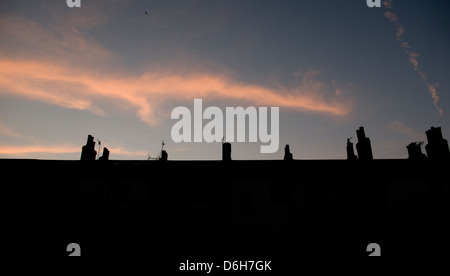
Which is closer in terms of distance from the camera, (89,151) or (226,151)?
(226,151)

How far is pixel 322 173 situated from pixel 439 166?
8286 mm

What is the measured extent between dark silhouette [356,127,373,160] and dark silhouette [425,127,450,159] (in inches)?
173

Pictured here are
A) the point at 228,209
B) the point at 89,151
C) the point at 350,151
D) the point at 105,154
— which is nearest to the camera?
the point at 228,209

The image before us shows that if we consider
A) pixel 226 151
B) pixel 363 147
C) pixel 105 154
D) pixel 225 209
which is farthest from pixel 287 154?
pixel 105 154

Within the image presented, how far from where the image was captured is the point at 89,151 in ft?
68.7

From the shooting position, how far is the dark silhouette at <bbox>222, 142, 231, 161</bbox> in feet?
66.6

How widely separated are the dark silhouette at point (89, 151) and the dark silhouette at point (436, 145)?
26.4 m

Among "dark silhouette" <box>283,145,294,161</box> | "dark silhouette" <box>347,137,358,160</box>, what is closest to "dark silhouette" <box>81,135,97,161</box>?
"dark silhouette" <box>283,145,294,161</box>

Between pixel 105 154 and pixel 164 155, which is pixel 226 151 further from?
pixel 105 154

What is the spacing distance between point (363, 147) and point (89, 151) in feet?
72.3

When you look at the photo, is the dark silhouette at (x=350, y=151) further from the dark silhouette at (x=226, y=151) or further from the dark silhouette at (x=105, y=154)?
the dark silhouette at (x=105, y=154)

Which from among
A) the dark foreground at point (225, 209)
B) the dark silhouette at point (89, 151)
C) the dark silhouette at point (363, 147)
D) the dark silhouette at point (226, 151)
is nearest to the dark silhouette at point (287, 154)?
the dark foreground at point (225, 209)

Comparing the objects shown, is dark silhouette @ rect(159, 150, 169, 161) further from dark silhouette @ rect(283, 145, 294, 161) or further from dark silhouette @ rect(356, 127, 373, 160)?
dark silhouette @ rect(356, 127, 373, 160)
